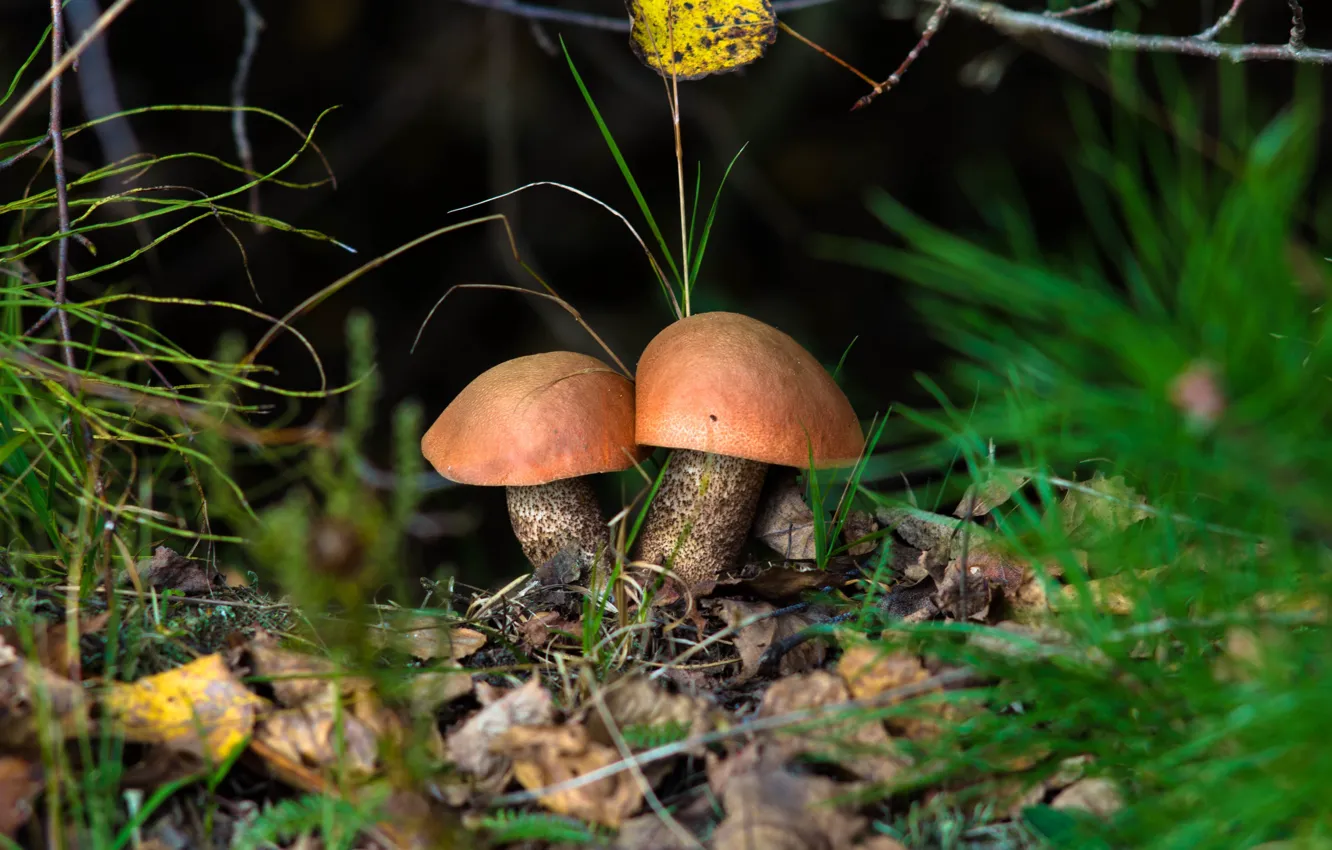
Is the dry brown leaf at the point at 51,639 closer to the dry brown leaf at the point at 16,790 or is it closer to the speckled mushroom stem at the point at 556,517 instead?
the dry brown leaf at the point at 16,790

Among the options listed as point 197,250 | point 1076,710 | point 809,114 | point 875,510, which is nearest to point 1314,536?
point 1076,710

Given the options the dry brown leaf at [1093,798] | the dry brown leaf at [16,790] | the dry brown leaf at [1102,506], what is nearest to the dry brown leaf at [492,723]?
the dry brown leaf at [16,790]

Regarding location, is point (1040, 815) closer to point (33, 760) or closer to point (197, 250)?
point (33, 760)

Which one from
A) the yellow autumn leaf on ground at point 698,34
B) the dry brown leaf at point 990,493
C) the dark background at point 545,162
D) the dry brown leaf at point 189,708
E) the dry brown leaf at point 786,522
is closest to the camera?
the dry brown leaf at point 189,708

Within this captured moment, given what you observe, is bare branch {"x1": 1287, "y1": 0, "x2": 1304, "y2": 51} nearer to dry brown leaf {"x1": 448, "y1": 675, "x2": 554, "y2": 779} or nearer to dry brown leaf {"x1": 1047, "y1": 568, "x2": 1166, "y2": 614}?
dry brown leaf {"x1": 1047, "y1": 568, "x2": 1166, "y2": 614}

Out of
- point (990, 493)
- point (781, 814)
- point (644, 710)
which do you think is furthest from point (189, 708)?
point (990, 493)
